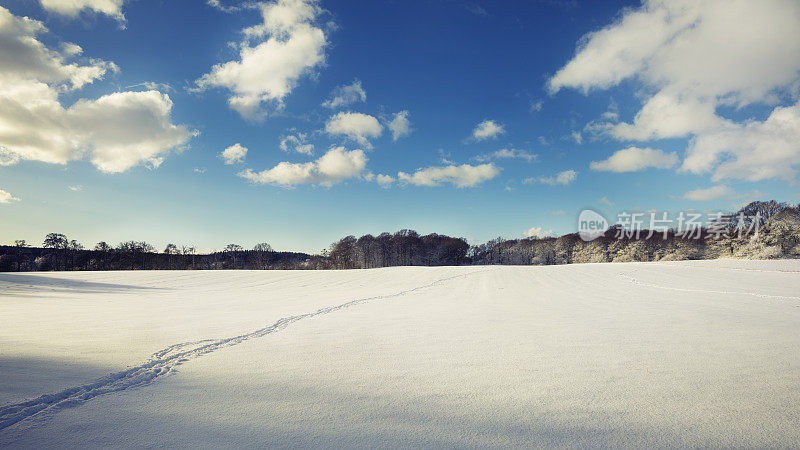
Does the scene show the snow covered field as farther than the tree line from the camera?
No

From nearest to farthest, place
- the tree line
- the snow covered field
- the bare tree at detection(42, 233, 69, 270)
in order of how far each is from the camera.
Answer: the snow covered field → the tree line → the bare tree at detection(42, 233, 69, 270)

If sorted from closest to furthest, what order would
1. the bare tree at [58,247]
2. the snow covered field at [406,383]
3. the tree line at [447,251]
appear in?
the snow covered field at [406,383], the tree line at [447,251], the bare tree at [58,247]

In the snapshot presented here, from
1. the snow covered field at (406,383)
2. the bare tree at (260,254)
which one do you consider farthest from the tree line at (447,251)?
the snow covered field at (406,383)

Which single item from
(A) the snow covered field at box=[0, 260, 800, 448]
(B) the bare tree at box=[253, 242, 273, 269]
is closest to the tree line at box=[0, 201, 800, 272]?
(B) the bare tree at box=[253, 242, 273, 269]

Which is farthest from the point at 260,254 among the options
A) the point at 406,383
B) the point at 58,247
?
the point at 406,383

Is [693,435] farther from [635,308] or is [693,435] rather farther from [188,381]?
[635,308]

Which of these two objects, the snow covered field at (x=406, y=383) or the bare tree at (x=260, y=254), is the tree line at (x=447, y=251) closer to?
the bare tree at (x=260, y=254)

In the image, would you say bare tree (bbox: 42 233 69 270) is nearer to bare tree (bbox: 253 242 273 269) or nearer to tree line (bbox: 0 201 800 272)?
tree line (bbox: 0 201 800 272)

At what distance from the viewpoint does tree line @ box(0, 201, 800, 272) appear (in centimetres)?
3203

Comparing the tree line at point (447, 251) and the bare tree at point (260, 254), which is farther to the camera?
the bare tree at point (260, 254)

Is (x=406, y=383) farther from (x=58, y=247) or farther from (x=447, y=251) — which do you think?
(x=58, y=247)

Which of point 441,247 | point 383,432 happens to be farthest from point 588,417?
point 441,247

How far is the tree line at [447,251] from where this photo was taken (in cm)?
3203

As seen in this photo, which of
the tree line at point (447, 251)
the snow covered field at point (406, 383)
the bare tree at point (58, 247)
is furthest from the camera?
the bare tree at point (58, 247)
